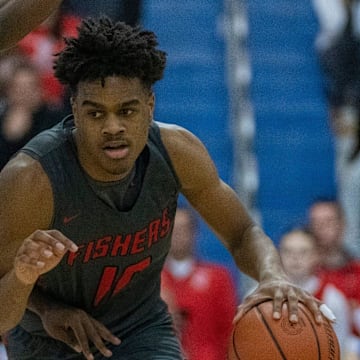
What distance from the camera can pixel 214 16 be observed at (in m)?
7.61

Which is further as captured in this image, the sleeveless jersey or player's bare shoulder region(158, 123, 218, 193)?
player's bare shoulder region(158, 123, 218, 193)

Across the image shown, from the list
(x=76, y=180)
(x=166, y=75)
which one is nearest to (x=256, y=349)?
(x=76, y=180)

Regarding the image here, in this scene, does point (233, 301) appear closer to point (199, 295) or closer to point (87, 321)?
point (199, 295)

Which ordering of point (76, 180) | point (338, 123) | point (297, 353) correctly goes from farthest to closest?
point (338, 123) < point (76, 180) < point (297, 353)

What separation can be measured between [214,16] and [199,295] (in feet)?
7.92

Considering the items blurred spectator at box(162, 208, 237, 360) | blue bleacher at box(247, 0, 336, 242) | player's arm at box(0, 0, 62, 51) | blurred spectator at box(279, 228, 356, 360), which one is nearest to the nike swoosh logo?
player's arm at box(0, 0, 62, 51)

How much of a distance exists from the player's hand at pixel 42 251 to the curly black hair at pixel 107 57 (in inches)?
27.3

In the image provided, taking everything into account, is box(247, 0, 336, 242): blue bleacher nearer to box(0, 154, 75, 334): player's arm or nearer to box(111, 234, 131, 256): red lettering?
box(111, 234, 131, 256): red lettering

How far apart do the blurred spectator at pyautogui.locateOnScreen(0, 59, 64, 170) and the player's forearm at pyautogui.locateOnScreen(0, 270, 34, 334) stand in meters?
2.82

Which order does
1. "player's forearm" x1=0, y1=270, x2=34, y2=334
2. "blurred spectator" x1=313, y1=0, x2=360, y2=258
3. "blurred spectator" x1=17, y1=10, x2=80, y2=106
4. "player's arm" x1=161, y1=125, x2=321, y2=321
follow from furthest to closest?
"blurred spectator" x1=313, y1=0, x2=360, y2=258
"blurred spectator" x1=17, y1=10, x2=80, y2=106
"player's arm" x1=161, y1=125, x2=321, y2=321
"player's forearm" x1=0, y1=270, x2=34, y2=334

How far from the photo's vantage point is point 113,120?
347cm

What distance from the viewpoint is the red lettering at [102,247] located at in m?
3.72

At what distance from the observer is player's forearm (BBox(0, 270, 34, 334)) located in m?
3.26

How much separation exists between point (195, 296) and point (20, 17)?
2.92 metres
